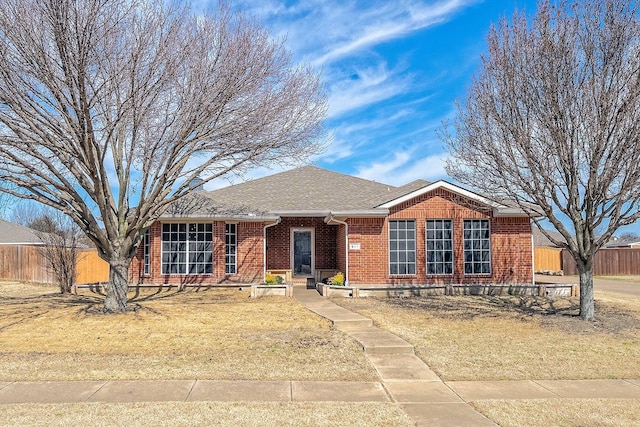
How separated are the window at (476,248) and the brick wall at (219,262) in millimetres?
7434

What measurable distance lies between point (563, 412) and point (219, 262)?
13.6 metres

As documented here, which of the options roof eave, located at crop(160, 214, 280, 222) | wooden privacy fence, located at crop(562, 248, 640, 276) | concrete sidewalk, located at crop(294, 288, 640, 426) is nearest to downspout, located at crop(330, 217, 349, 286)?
roof eave, located at crop(160, 214, 280, 222)

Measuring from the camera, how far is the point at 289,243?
1880 cm

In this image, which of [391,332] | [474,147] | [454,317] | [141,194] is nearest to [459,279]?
[454,317]

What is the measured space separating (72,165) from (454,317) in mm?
10122

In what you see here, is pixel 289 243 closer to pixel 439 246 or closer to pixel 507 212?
pixel 439 246

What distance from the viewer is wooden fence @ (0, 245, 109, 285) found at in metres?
21.9

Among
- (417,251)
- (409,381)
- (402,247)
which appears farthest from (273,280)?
(409,381)

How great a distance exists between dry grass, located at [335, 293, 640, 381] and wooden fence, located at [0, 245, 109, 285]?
1382cm

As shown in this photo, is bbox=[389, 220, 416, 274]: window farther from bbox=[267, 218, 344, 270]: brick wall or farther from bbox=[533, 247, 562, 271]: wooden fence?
bbox=[533, 247, 562, 271]: wooden fence

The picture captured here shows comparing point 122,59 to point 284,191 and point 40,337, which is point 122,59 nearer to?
point 40,337

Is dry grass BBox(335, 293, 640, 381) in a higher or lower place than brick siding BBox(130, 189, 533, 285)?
lower

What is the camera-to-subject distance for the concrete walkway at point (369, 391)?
5836mm

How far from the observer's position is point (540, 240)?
2019 inches
